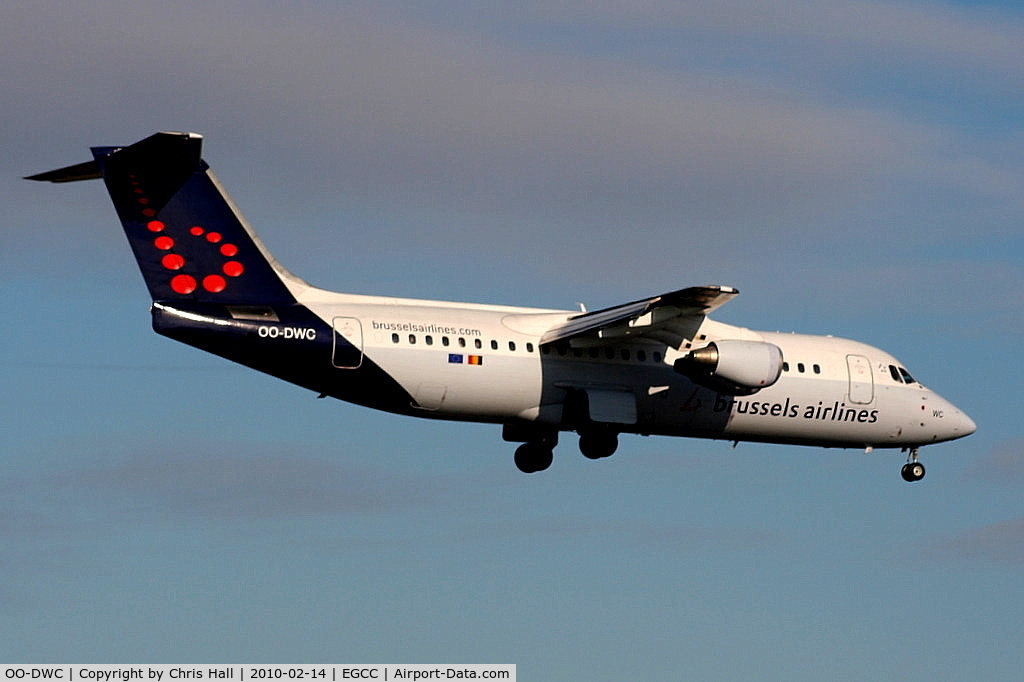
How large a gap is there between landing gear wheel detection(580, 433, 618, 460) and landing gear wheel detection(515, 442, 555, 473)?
1.85 meters

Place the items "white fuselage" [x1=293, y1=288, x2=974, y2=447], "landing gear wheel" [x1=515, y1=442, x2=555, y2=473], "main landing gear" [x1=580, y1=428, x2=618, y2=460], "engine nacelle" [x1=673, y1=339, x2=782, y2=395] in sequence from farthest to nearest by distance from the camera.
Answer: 1. "landing gear wheel" [x1=515, y1=442, x2=555, y2=473]
2. "main landing gear" [x1=580, y1=428, x2=618, y2=460]
3. "engine nacelle" [x1=673, y1=339, x2=782, y2=395]
4. "white fuselage" [x1=293, y1=288, x2=974, y2=447]

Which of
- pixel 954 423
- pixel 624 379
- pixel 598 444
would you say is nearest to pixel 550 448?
pixel 598 444

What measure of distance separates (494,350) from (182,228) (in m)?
6.23

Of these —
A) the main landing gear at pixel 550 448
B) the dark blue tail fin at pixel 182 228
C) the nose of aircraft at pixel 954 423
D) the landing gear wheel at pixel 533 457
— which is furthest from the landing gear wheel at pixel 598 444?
the nose of aircraft at pixel 954 423

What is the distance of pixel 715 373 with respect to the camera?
34.6 metres

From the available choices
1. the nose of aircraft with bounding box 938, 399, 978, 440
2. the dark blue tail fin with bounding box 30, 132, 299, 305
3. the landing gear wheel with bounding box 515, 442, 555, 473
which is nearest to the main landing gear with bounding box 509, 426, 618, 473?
the landing gear wheel with bounding box 515, 442, 555, 473

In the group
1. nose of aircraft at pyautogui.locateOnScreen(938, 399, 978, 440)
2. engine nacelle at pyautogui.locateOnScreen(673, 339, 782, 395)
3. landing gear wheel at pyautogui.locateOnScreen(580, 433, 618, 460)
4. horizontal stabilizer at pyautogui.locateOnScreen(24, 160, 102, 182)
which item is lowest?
landing gear wheel at pyautogui.locateOnScreen(580, 433, 618, 460)

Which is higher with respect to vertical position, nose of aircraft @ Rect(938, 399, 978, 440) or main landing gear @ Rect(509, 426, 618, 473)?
nose of aircraft @ Rect(938, 399, 978, 440)

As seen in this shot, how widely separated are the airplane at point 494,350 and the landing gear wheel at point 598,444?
0.09 ft

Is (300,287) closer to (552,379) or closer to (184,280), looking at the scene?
(184,280)

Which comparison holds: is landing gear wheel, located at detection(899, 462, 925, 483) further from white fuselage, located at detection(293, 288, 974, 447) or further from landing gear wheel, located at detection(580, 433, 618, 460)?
landing gear wheel, located at detection(580, 433, 618, 460)

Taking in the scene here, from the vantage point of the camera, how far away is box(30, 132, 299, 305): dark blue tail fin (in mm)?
31875

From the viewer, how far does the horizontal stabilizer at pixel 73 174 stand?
108ft

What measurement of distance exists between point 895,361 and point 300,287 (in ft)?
44.9
